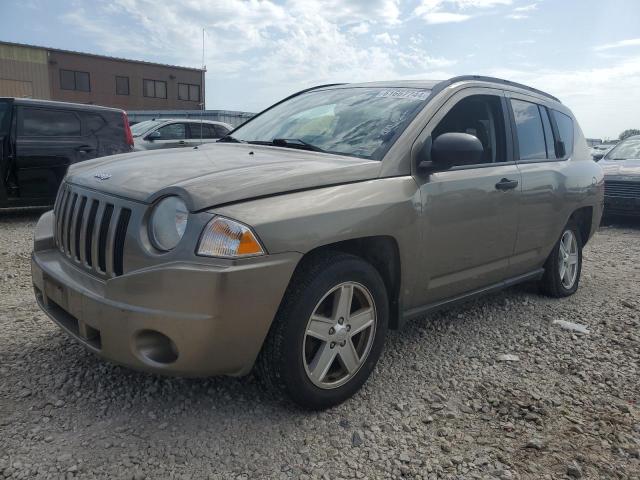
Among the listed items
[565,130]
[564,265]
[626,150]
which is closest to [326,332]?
[564,265]

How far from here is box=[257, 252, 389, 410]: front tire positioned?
240 cm

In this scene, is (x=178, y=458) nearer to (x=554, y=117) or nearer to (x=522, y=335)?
(x=522, y=335)

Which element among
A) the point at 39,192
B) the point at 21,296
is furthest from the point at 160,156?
the point at 39,192

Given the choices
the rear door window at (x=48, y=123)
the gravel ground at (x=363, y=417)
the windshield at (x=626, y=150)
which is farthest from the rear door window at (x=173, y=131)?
the windshield at (x=626, y=150)

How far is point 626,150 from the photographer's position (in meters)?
10.2

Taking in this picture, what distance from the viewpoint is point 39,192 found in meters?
7.66

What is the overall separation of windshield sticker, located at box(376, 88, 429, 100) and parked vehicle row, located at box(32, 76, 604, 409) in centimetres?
1

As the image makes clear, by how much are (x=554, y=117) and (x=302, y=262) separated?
3.22 metres

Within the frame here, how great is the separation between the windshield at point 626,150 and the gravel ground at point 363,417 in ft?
24.5

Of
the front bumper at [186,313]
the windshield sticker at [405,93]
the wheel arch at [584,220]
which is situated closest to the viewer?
the front bumper at [186,313]

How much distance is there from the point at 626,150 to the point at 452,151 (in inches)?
354

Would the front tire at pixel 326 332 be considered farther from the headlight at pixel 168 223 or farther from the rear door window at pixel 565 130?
the rear door window at pixel 565 130

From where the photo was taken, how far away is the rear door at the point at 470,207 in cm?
308

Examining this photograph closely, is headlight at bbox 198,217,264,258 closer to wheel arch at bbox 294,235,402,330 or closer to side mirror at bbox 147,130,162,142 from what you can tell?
wheel arch at bbox 294,235,402,330
